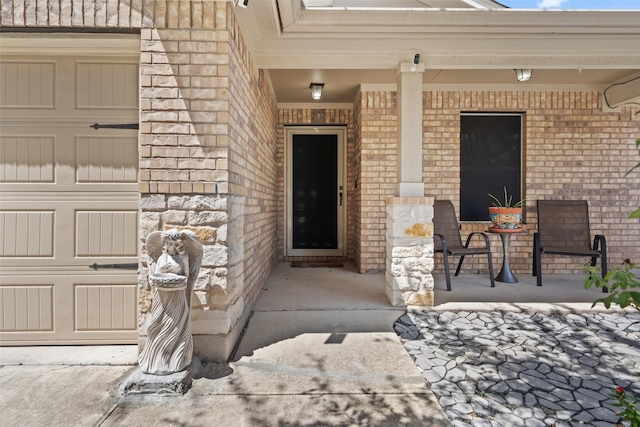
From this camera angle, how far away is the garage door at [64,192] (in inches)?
96.7

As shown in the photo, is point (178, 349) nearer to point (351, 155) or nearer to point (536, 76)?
point (351, 155)

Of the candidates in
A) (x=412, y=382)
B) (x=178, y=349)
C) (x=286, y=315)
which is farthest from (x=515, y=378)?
(x=178, y=349)

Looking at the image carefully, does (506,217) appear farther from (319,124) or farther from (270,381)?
(270,381)

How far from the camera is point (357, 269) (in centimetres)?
499

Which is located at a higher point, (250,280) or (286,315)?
(250,280)

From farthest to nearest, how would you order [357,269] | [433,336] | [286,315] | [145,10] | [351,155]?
[351,155] → [357,269] → [286,315] → [433,336] → [145,10]

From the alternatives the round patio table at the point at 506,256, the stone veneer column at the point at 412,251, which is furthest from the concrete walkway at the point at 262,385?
the round patio table at the point at 506,256

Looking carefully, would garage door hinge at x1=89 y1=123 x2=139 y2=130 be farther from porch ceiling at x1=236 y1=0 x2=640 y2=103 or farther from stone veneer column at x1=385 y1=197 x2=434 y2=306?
stone veneer column at x1=385 y1=197 x2=434 y2=306

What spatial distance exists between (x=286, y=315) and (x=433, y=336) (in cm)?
124

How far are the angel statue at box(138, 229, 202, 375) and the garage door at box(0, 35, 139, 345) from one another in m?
0.57

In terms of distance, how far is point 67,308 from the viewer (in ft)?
8.12

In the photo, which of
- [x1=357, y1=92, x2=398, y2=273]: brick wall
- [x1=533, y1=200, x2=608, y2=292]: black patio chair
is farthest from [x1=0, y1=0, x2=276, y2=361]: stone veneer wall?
[x1=533, y1=200, x2=608, y2=292]: black patio chair

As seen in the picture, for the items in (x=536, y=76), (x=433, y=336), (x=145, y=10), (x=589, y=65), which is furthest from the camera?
(x=536, y=76)

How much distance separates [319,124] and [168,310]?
4.10 meters
